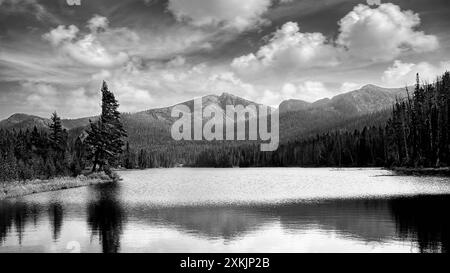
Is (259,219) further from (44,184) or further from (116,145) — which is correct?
(116,145)

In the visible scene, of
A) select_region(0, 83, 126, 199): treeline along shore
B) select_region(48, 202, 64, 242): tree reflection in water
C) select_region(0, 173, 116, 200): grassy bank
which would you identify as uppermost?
select_region(0, 83, 126, 199): treeline along shore

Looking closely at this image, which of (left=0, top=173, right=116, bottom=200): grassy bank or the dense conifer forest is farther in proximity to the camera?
the dense conifer forest

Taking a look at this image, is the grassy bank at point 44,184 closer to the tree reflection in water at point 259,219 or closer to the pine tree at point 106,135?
the pine tree at point 106,135

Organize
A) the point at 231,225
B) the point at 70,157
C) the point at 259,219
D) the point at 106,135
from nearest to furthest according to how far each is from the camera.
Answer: the point at 231,225, the point at 259,219, the point at 106,135, the point at 70,157

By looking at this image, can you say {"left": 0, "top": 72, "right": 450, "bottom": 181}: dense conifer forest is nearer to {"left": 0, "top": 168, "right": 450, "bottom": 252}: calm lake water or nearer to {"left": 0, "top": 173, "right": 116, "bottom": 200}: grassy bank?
{"left": 0, "top": 173, "right": 116, "bottom": 200}: grassy bank

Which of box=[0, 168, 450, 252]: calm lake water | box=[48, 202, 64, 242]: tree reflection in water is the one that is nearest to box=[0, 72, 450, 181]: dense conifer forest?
box=[48, 202, 64, 242]: tree reflection in water

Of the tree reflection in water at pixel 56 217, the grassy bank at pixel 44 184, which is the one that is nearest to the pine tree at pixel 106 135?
the grassy bank at pixel 44 184

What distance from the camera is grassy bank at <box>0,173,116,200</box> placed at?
2002 inches

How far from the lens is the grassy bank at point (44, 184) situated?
50.8 m

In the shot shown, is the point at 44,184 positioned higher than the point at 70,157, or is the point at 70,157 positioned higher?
the point at 70,157

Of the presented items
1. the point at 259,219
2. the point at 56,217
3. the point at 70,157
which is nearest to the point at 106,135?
the point at 70,157

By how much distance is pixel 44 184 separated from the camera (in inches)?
2381
